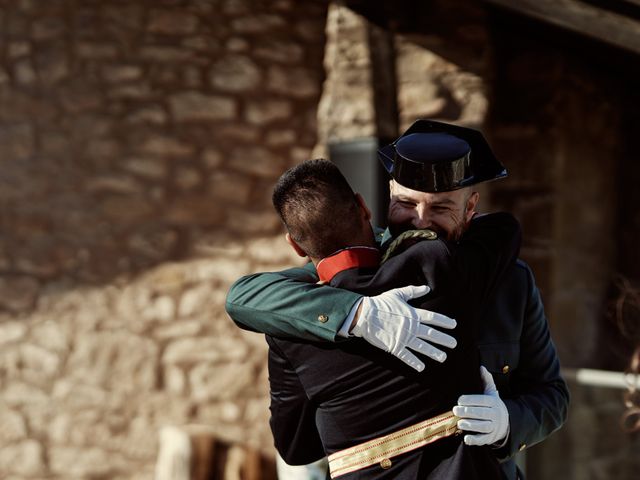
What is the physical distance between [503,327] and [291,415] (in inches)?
18.2

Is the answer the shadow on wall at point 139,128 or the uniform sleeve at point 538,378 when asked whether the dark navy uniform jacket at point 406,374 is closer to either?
the uniform sleeve at point 538,378

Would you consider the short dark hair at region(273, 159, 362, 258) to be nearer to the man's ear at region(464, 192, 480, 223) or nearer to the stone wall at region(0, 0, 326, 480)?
the man's ear at region(464, 192, 480, 223)

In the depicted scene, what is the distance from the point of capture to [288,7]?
413 cm

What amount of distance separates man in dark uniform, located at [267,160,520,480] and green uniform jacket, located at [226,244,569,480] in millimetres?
54

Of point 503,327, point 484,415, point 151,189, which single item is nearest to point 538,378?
point 503,327

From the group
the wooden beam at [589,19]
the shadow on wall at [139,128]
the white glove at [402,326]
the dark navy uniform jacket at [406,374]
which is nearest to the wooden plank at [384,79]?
the shadow on wall at [139,128]

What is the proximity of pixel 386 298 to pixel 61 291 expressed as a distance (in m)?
2.88

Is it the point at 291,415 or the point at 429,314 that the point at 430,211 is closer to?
the point at 429,314

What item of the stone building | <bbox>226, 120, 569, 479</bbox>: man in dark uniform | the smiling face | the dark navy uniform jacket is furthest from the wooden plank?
the dark navy uniform jacket

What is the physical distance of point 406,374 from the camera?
5.00 feet

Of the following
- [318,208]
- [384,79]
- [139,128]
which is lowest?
[139,128]

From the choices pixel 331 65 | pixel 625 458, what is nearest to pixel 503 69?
pixel 331 65

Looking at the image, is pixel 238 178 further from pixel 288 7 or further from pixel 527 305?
pixel 527 305

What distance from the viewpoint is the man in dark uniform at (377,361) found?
1526 millimetres
